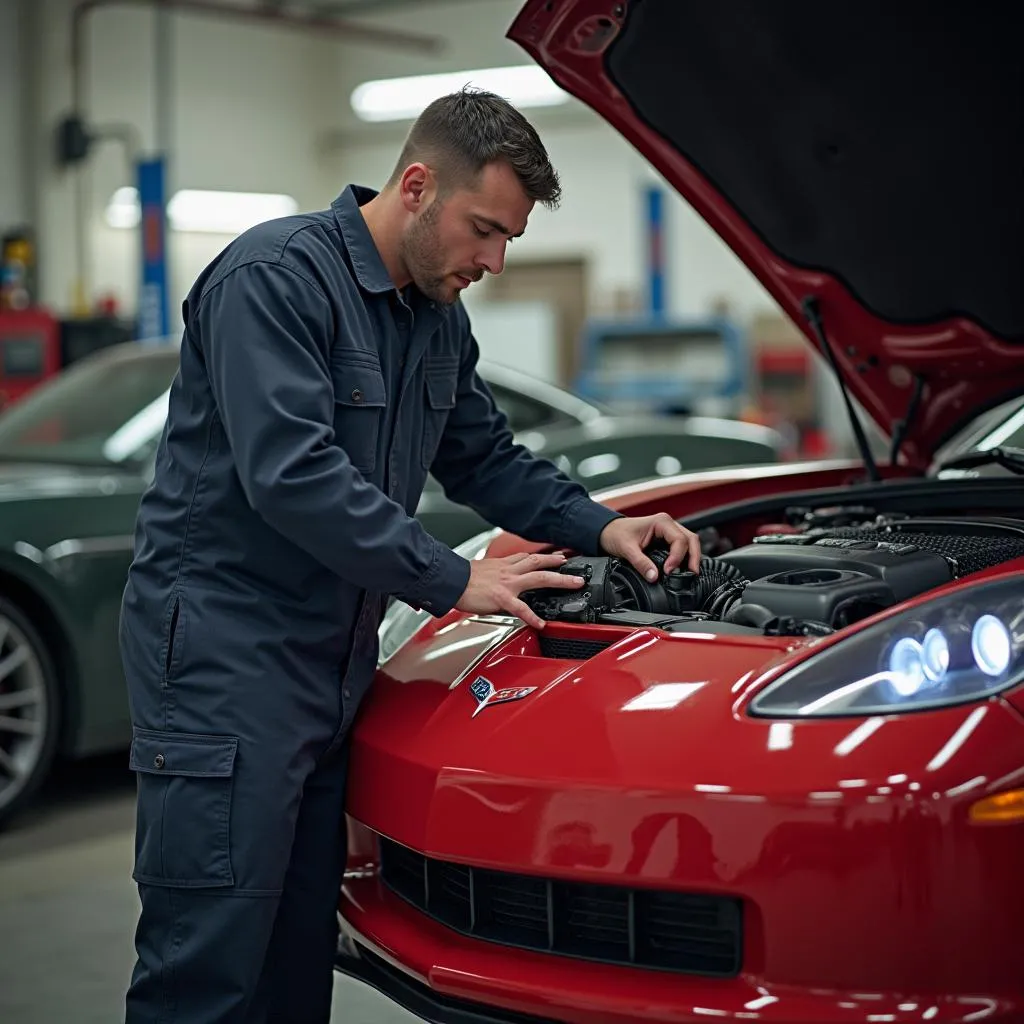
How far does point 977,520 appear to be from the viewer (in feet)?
7.86

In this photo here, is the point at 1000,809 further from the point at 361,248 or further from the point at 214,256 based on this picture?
the point at 214,256

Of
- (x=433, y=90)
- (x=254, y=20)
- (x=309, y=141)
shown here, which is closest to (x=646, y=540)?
(x=254, y=20)

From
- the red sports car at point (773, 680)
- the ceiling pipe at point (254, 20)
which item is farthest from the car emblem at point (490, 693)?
the ceiling pipe at point (254, 20)

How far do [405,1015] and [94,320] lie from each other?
23.8ft

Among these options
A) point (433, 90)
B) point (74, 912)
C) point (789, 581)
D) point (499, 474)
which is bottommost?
point (74, 912)

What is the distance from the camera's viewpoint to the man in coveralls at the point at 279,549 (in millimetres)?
1824

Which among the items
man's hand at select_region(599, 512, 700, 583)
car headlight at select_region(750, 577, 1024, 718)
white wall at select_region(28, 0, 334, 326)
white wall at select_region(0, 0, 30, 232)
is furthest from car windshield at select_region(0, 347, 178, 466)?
white wall at select_region(0, 0, 30, 232)

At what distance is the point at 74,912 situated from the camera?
10.0ft

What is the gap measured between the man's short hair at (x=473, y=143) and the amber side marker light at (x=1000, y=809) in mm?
938

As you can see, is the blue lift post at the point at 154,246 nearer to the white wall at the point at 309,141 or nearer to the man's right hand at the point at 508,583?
the white wall at the point at 309,141

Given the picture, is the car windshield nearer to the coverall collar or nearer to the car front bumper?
the coverall collar

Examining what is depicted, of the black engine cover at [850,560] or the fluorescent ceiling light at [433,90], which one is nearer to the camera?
the black engine cover at [850,560]

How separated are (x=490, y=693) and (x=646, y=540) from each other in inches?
17.7

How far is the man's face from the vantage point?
1.91 metres
